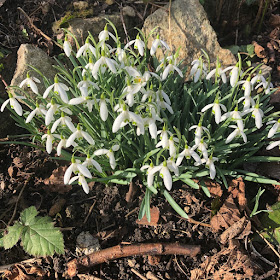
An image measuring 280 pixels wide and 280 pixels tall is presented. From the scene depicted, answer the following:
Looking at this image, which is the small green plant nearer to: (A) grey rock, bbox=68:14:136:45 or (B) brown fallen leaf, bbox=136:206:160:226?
(B) brown fallen leaf, bbox=136:206:160:226

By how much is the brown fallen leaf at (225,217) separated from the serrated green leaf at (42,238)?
95 cm

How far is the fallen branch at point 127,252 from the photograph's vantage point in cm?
199

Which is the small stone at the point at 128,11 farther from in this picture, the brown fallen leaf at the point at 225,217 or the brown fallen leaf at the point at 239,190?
the brown fallen leaf at the point at 225,217

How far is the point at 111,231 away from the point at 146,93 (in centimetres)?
92

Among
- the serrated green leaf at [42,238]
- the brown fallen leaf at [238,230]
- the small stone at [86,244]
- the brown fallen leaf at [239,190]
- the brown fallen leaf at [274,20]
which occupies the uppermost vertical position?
the brown fallen leaf at [274,20]

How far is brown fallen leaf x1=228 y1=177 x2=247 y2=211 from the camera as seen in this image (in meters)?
2.15

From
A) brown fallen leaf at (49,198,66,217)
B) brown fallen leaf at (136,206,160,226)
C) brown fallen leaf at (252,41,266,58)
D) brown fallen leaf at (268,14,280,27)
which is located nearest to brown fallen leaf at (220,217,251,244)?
brown fallen leaf at (136,206,160,226)

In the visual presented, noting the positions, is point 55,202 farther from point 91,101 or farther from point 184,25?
point 184,25

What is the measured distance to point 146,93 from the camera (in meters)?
1.87

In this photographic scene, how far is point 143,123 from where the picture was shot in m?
1.74

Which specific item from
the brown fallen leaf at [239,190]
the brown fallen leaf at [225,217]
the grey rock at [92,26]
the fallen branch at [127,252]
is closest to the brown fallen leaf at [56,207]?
Answer: the fallen branch at [127,252]

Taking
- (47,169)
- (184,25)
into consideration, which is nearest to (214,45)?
(184,25)

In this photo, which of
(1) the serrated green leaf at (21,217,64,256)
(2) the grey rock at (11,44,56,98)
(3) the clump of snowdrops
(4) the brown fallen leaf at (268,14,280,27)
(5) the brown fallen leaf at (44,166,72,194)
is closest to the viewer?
(3) the clump of snowdrops

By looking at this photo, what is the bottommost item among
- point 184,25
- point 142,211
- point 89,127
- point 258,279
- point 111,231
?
point 258,279
